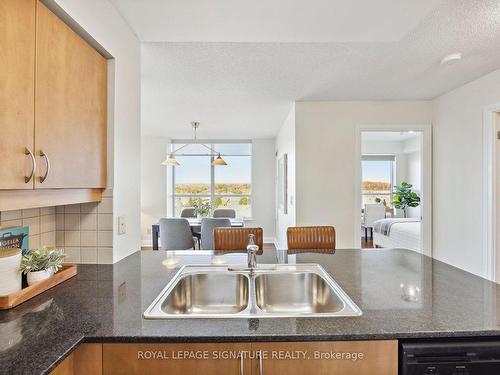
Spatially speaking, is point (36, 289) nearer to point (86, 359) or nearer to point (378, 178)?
point (86, 359)

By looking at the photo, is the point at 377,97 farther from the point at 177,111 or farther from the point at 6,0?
the point at 6,0

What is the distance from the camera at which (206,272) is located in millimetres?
1467

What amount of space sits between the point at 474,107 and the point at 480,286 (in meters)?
2.45

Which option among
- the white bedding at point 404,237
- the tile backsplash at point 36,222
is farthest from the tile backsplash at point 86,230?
the white bedding at point 404,237

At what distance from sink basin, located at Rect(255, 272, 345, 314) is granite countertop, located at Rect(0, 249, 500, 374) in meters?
0.13

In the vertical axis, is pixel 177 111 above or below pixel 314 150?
above

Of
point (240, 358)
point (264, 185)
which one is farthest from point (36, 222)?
point (264, 185)

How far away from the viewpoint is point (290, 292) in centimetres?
145

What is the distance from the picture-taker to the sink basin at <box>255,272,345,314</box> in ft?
4.56

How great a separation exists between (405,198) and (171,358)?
7.26 meters

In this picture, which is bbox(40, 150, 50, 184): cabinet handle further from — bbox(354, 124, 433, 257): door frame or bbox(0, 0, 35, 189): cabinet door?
bbox(354, 124, 433, 257): door frame

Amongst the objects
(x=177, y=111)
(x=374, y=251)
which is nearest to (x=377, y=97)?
(x=374, y=251)

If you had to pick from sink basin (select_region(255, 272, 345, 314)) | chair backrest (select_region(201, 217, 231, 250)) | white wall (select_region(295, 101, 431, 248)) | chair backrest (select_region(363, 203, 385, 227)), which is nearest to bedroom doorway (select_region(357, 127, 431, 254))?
chair backrest (select_region(363, 203, 385, 227))

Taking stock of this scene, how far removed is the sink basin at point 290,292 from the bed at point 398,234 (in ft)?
10.8
